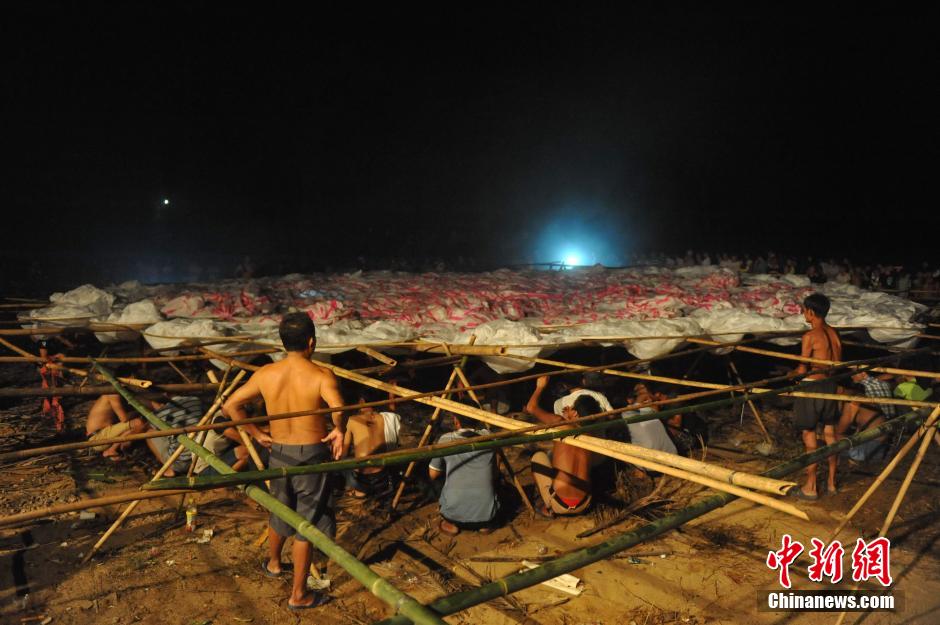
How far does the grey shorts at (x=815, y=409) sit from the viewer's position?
19.9 ft

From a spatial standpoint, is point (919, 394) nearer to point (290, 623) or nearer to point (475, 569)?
point (475, 569)

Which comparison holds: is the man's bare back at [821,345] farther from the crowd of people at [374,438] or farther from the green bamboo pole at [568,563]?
the green bamboo pole at [568,563]

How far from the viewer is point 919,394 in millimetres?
6578

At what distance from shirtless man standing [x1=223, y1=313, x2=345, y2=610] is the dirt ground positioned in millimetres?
573

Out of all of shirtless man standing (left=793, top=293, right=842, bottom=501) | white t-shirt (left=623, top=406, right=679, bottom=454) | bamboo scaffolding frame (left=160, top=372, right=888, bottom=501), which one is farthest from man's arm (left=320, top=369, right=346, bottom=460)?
shirtless man standing (left=793, top=293, right=842, bottom=501)

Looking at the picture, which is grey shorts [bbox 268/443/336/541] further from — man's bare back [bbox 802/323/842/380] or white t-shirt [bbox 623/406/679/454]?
man's bare back [bbox 802/323/842/380]

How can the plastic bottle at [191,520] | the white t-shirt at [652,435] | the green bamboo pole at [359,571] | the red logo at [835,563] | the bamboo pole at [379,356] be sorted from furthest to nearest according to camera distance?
the white t-shirt at [652,435], the bamboo pole at [379,356], the plastic bottle at [191,520], the red logo at [835,563], the green bamboo pole at [359,571]

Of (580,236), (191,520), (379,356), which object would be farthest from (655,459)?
(580,236)

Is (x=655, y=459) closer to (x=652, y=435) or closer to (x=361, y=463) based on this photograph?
(x=361, y=463)

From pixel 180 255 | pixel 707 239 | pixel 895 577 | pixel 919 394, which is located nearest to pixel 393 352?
pixel 895 577

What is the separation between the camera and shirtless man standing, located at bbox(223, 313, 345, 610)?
13.2ft

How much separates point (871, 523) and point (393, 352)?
17.8 feet

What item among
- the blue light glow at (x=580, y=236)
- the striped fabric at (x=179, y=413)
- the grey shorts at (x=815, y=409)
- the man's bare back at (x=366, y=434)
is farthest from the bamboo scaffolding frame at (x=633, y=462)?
the blue light glow at (x=580, y=236)

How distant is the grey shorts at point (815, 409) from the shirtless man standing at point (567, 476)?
2.62m
